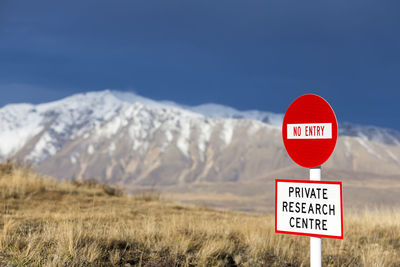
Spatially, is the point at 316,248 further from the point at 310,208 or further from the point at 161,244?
the point at 161,244

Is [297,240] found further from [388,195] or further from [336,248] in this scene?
[388,195]

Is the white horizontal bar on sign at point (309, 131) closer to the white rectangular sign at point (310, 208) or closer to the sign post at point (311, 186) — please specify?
the sign post at point (311, 186)

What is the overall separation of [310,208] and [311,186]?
241 mm

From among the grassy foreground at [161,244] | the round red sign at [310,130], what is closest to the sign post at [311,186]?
the round red sign at [310,130]

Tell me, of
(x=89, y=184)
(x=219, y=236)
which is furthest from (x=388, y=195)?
(x=219, y=236)

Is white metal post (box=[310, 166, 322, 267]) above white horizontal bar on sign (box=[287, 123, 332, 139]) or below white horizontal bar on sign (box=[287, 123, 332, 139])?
below

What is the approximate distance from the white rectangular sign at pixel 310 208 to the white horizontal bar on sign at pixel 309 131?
0.53m

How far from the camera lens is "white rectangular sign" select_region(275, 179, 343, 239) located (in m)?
4.44

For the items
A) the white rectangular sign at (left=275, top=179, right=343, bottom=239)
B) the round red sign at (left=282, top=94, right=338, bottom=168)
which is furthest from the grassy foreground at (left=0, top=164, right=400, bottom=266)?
the round red sign at (left=282, top=94, right=338, bottom=168)

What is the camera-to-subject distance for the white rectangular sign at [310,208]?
4438 millimetres

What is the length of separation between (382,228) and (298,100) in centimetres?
722

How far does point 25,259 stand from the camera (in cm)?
516

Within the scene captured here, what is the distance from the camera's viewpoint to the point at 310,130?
4863mm

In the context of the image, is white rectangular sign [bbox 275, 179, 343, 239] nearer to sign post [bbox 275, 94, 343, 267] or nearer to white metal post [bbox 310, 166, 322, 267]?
sign post [bbox 275, 94, 343, 267]
